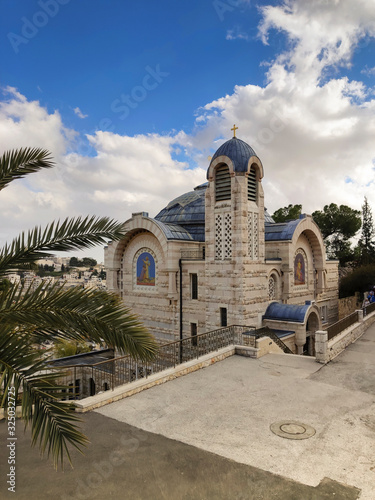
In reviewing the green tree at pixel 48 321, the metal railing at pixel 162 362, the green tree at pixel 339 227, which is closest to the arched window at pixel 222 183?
the metal railing at pixel 162 362

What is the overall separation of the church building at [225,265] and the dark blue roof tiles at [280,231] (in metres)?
0.06

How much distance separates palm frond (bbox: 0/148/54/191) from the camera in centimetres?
527

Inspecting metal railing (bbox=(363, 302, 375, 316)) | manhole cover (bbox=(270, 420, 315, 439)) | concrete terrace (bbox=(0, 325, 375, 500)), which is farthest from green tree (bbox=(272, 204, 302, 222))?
manhole cover (bbox=(270, 420, 315, 439))

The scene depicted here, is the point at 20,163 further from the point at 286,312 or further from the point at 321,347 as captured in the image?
the point at 286,312

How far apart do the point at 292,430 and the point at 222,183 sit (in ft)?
44.1

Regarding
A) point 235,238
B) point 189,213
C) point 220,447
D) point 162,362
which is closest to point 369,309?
point 235,238

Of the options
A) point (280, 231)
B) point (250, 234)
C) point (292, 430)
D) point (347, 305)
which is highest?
point (280, 231)

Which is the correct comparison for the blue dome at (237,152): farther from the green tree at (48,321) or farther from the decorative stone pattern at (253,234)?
the green tree at (48,321)

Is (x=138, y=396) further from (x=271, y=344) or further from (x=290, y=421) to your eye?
(x=271, y=344)

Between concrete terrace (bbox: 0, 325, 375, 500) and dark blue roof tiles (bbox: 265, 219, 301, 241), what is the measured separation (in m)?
12.0

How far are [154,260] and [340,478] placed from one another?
16.9 m

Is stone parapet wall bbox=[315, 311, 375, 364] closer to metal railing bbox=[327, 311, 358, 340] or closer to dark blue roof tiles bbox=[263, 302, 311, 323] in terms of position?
metal railing bbox=[327, 311, 358, 340]

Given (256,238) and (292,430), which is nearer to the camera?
(292,430)

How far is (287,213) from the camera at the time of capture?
44312 millimetres
